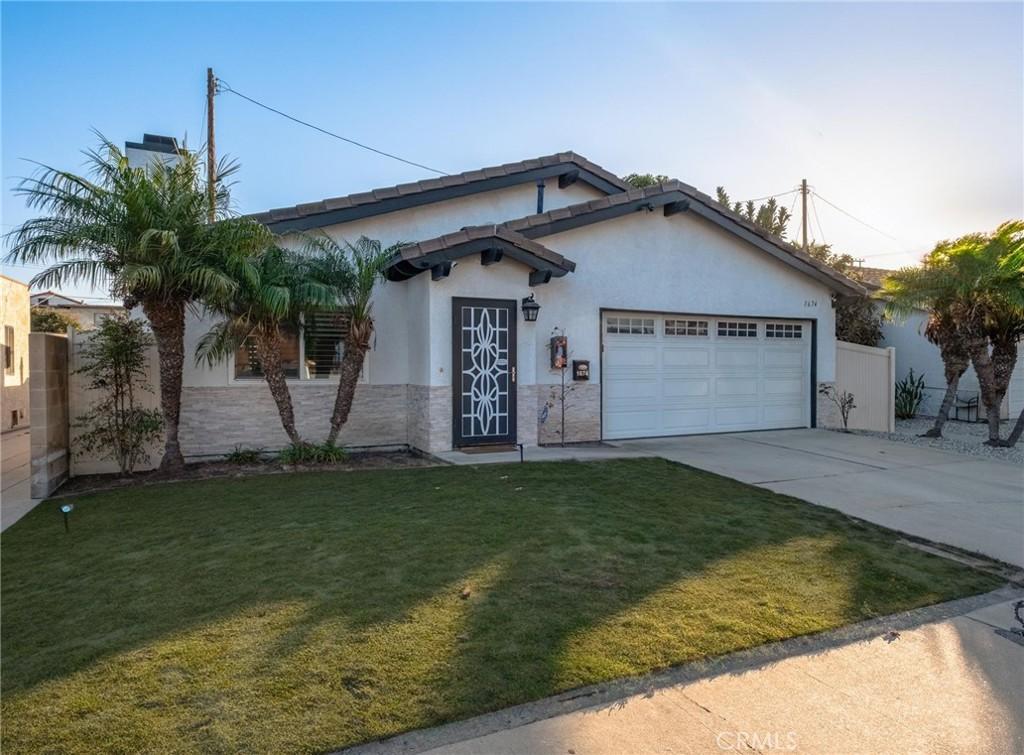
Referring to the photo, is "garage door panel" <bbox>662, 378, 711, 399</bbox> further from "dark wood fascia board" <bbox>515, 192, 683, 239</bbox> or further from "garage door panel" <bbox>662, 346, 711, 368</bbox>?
"dark wood fascia board" <bbox>515, 192, 683, 239</bbox>

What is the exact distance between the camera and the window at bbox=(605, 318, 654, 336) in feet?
39.7

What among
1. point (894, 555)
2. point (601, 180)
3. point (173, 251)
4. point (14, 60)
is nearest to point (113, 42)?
point (14, 60)

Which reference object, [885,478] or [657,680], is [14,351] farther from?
[885,478]

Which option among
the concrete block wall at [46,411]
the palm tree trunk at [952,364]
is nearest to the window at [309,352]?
the concrete block wall at [46,411]

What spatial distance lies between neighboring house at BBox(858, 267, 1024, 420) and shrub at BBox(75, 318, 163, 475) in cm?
1771

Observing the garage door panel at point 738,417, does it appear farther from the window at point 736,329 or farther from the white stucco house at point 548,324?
the window at point 736,329

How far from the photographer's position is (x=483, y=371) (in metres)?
10.4

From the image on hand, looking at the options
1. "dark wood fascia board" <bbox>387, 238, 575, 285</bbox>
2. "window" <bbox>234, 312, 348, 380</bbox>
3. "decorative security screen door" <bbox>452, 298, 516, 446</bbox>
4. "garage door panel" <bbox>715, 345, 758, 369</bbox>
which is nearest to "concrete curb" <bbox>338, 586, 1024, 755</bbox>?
"decorative security screen door" <bbox>452, 298, 516, 446</bbox>

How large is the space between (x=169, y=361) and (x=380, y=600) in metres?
6.05

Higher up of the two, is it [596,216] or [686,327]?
[596,216]

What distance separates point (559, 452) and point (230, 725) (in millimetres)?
7979

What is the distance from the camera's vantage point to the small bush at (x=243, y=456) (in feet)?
32.1

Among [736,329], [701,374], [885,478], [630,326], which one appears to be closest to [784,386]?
[736,329]

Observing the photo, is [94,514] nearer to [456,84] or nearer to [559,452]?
[559,452]
